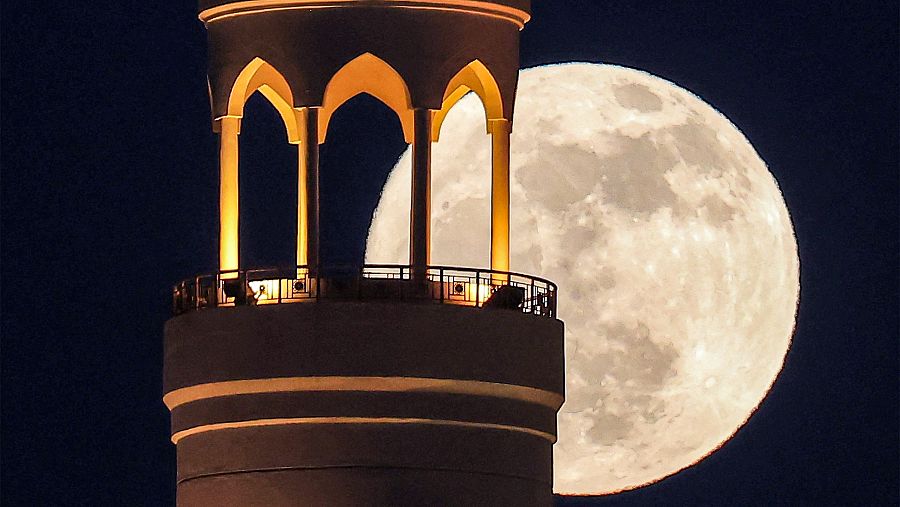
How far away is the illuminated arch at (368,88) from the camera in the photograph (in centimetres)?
7669

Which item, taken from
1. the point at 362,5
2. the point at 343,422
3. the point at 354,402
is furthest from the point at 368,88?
the point at 343,422

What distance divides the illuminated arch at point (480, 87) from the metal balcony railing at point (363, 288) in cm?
313

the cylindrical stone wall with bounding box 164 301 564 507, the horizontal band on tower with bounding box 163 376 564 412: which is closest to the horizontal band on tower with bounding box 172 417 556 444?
the cylindrical stone wall with bounding box 164 301 564 507

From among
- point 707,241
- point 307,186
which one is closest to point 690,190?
point 707,241

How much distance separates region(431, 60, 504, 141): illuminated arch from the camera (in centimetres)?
7653

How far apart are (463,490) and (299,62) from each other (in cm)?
806

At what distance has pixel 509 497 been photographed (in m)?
74.5

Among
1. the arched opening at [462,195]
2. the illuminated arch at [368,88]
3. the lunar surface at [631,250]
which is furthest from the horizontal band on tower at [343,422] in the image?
the arched opening at [462,195]

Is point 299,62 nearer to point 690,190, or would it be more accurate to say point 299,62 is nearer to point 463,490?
point 463,490

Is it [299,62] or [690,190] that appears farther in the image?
[690,190]

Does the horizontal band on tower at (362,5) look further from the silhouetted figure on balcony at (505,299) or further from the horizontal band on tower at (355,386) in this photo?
the horizontal band on tower at (355,386)

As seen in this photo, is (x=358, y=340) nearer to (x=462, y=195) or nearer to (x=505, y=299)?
(x=505, y=299)

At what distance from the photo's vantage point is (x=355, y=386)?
73438mm

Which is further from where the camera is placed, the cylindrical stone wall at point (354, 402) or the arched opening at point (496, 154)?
the arched opening at point (496, 154)
